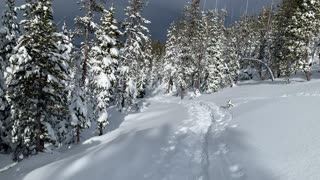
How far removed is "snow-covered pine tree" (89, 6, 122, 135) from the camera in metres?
31.0

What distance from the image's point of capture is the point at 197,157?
1498 cm

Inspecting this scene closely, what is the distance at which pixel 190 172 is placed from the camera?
13039 mm

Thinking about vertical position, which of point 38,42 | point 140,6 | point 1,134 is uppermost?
point 140,6

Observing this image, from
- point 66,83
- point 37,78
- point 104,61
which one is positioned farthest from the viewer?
point 104,61

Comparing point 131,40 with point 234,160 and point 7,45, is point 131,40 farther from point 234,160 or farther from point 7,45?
point 234,160

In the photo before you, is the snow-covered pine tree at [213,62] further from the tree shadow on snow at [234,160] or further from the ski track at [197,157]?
the tree shadow on snow at [234,160]

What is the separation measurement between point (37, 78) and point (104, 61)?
9.83 m

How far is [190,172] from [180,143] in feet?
16.0

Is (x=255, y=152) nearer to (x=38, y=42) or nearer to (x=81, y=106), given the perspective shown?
(x=38, y=42)

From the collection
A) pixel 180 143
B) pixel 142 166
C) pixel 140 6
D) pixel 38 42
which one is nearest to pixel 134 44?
pixel 140 6

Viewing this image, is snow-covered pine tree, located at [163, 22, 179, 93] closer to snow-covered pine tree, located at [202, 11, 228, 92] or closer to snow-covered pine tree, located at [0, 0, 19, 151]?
snow-covered pine tree, located at [202, 11, 228, 92]

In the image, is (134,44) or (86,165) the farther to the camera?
(134,44)

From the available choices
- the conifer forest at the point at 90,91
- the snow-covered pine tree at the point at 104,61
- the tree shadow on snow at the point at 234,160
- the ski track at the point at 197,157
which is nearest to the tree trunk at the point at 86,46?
the conifer forest at the point at 90,91

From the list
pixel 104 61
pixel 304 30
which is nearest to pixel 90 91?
pixel 104 61
